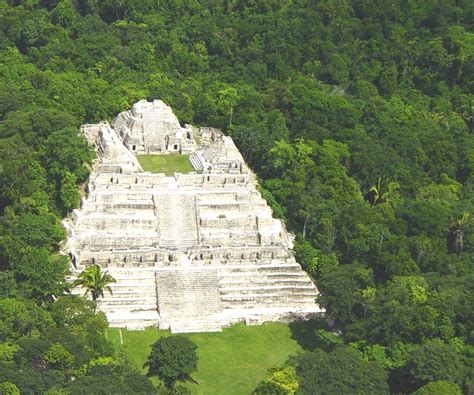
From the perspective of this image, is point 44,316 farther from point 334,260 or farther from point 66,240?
→ point 334,260

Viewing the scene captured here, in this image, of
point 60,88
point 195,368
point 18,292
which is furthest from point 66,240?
point 60,88

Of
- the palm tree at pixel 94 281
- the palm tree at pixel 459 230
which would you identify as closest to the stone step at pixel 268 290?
the palm tree at pixel 94 281

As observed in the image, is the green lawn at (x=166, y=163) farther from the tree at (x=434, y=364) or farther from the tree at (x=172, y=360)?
the tree at (x=434, y=364)

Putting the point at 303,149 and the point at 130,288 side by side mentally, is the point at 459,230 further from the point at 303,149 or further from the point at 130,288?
the point at 130,288

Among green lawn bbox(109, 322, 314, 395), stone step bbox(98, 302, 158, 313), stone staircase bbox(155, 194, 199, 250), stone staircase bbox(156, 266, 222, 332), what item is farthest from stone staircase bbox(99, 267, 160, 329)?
stone staircase bbox(155, 194, 199, 250)

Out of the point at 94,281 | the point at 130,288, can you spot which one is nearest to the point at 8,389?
the point at 94,281

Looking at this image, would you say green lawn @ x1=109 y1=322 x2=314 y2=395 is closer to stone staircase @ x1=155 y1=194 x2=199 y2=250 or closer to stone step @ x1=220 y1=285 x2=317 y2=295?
stone step @ x1=220 y1=285 x2=317 y2=295
